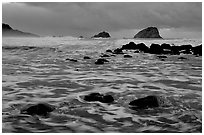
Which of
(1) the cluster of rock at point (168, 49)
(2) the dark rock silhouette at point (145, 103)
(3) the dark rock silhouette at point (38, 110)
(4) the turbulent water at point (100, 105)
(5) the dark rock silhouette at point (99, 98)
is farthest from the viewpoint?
(1) the cluster of rock at point (168, 49)

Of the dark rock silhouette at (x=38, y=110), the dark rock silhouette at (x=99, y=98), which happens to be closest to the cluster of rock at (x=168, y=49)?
the dark rock silhouette at (x=99, y=98)

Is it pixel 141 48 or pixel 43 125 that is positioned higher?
pixel 141 48

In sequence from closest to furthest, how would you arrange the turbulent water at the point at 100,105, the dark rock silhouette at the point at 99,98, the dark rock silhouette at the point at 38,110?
the turbulent water at the point at 100,105 → the dark rock silhouette at the point at 38,110 → the dark rock silhouette at the point at 99,98

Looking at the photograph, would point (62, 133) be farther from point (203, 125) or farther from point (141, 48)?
point (141, 48)

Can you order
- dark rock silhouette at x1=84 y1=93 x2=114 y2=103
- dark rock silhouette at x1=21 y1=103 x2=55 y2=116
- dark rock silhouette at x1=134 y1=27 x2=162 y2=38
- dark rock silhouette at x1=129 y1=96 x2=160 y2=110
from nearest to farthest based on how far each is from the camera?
dark rock silhouette at x1=21 y1=103 x2=55 y2=116 → dark rock silhouette at x1=129 y1=96 x2=160 y2=110 → dark rock silhouette at x1=84 y1=93 x2=114 y2=103 → dark rock silhouette at x1=134 y1=27 x2=162 y2=38

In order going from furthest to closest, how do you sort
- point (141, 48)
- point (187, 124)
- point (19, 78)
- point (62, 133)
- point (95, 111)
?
point (141, 48) → point (19, 78) → point (95, 111) → point (187, 124) → point (62, 133)

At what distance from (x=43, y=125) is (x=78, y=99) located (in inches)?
80.2

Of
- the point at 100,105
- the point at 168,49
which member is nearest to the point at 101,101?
the point at 100,105

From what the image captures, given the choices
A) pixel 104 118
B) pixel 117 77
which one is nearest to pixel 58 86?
pixel 117 77

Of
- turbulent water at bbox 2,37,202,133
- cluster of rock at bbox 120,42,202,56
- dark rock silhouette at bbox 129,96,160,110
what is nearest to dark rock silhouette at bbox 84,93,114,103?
turbulent water at bbox 2,37,202,133

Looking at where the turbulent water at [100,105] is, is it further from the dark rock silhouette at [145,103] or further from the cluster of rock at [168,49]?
the cluster of rock at [168,49]

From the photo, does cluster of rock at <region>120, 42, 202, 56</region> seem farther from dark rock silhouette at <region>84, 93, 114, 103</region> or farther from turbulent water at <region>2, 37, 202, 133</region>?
dark rock silhouette at <region>84, 93, 114, 103</region>

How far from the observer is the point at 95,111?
643cm

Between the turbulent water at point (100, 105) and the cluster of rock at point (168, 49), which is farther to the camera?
the cluster of rock at point (168, 49)
